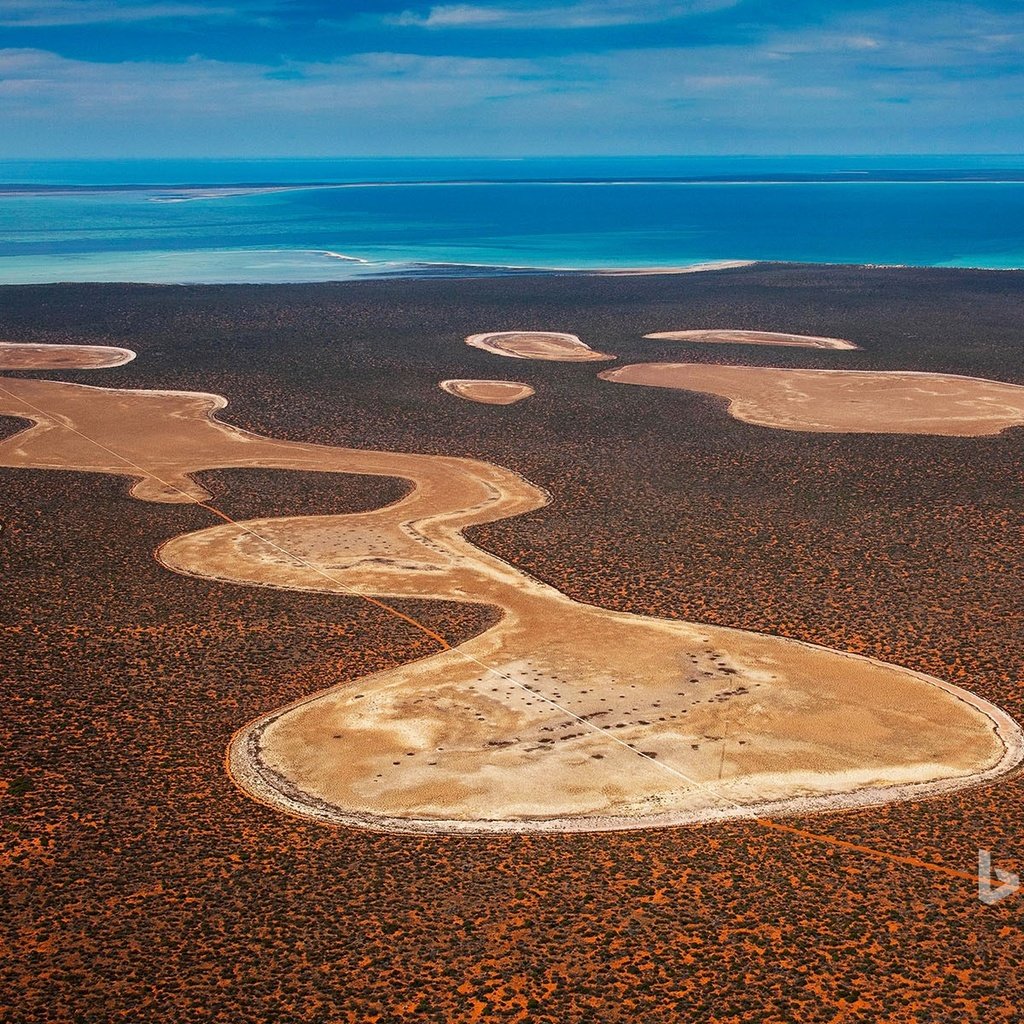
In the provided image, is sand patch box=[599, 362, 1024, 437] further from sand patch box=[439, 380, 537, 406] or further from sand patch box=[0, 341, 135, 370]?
sand patch box=[0, 341, 135, 370]

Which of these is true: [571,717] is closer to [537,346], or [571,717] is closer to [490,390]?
[490,390]

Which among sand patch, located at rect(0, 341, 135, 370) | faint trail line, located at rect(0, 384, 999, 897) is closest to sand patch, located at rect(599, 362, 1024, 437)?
faint trail line, located at rect(0, 384, 999, 897)

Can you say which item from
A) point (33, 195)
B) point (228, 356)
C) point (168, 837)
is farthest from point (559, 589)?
point (33, 195)

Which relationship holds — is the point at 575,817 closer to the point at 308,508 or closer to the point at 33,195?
the point at 308,508

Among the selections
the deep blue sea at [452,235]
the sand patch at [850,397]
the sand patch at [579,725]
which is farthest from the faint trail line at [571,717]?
the deep blue sea at [452,235]

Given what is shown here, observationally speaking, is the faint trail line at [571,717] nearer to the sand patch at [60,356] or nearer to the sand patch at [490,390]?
the sand patch at [490,390]

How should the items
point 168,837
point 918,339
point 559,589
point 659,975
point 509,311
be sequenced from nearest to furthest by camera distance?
point 659,975 → point 168,837 → point 559,589 → point 918,339 → point 509,311
